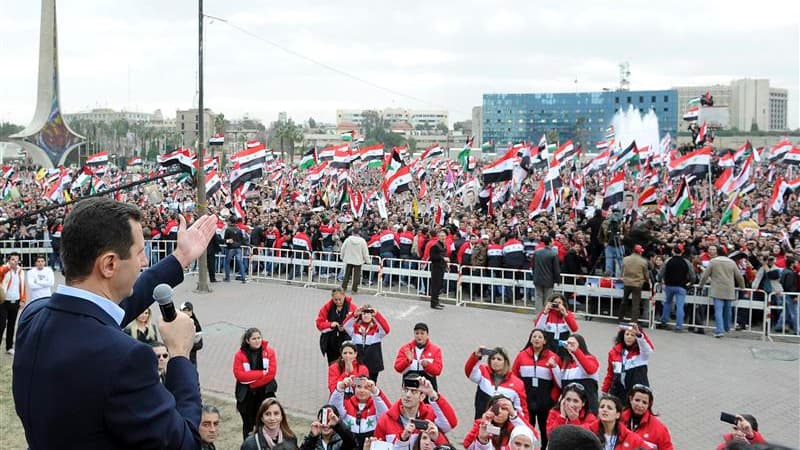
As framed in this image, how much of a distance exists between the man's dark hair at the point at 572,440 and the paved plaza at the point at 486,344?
5.67m

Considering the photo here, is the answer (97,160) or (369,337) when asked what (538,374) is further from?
(97,160)

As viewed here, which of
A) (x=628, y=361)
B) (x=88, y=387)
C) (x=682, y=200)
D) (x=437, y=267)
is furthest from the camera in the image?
(x=682, y=200)

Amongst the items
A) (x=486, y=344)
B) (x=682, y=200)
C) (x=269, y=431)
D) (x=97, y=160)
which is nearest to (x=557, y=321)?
(x=269, y=431)

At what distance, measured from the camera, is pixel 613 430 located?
19.5 ft

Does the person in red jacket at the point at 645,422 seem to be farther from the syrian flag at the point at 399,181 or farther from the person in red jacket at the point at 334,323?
the syrian flag at the point at 399,181

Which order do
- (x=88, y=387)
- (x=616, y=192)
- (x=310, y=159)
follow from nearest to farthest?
(x=88, y=387) < (x=616, y=192) < (x=310, y=159)

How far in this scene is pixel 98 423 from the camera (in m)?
1.89

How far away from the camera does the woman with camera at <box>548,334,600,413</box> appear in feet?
24.5

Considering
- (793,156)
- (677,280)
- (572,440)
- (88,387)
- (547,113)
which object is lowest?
(677,280)

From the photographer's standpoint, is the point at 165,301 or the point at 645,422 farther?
the point at 645,422

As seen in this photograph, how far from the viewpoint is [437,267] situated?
1602 cm

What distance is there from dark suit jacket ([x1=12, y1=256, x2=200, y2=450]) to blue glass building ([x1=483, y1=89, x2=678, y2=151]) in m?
143

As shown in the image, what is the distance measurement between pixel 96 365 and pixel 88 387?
0.06 meters

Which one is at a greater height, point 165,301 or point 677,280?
point 165,301
